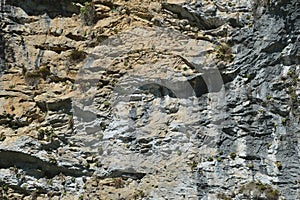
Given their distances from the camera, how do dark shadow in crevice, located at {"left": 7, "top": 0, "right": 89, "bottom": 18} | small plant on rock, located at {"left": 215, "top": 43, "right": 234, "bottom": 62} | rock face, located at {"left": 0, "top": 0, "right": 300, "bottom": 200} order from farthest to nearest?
dark shadow in crevice, located at {"left": 7, "top": 0, "right": 89, "bottom": 18}, small plant on rock, located at {"left": 215, "top": 43, "right": 234, "bottom": 62}, rock face, located at {"left": 0, "top": 0, "right": 300, "bottom": 200}

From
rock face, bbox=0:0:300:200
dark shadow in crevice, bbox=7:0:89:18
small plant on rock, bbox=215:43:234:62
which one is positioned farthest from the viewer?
dark shadow in crevice, bbox=7:0:89:18

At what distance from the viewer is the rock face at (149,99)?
692cm

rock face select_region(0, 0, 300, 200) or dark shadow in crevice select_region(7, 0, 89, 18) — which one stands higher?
dark shadow in crevice select_region(7, 0, 89, 18)

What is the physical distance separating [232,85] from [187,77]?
0.70 m

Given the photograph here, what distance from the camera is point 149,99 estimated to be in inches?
297

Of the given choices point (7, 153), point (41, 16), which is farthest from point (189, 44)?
point (7, 153)

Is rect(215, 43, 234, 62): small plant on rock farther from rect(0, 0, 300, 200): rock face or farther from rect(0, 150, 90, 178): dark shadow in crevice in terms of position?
rect(0, 150, 90, 178): dark shadow in crevice

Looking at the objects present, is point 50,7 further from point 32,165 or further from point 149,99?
point 32,165

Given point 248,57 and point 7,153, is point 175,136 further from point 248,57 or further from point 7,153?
point 7,153

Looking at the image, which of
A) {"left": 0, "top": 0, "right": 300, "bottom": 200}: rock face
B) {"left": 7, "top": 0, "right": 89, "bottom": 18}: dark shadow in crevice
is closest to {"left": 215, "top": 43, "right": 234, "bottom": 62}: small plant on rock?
{"left": 0, "top": 0, "right": 300, "bottom": 200}: rock face

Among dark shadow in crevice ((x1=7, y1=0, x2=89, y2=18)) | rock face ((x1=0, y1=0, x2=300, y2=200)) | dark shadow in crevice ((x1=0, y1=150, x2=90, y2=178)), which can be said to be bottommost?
dark shadow in crevice ((x1=0, y1=150, x2=90, y2=178))

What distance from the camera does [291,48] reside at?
22.8ft

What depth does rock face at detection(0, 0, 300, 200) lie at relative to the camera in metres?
6.92

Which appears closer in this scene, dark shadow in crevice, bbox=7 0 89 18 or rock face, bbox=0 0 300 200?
rock face, bbox=0 0 300 200
